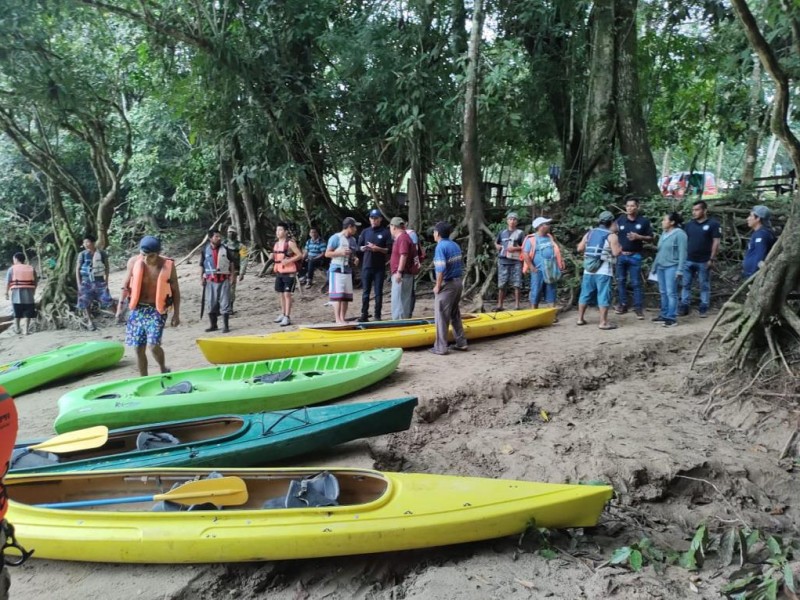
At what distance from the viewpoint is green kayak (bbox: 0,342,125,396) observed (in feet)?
21.3

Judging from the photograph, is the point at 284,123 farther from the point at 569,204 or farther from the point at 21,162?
the point at 21,162

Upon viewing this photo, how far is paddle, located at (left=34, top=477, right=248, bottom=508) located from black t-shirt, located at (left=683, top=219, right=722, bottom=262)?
6.77 metres

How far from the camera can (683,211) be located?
949cm

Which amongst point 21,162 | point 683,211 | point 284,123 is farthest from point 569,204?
point 21,162

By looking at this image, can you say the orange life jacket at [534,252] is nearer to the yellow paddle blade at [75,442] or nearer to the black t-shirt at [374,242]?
the black t-shirt at [374,242]

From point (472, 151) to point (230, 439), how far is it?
7.03 m

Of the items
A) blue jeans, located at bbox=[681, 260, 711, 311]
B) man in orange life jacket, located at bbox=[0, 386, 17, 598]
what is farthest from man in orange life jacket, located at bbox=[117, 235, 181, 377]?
blue jeans, located at bbox=[681, 260, 711, 311]

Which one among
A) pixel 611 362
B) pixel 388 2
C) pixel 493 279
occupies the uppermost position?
pixel 388 2

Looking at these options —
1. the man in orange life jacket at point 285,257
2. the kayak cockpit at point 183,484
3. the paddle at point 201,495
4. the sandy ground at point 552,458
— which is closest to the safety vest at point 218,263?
the man in orange life jacket at point 285,257

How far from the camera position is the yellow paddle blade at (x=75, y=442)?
404cm

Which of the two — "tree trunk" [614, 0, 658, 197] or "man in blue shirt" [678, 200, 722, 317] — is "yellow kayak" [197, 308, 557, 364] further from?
"tree trunk" [614, 0, 658, 197]

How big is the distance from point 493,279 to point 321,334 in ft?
13.1

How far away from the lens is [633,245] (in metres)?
7.89

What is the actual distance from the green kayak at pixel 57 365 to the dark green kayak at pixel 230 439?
9.02 ft
